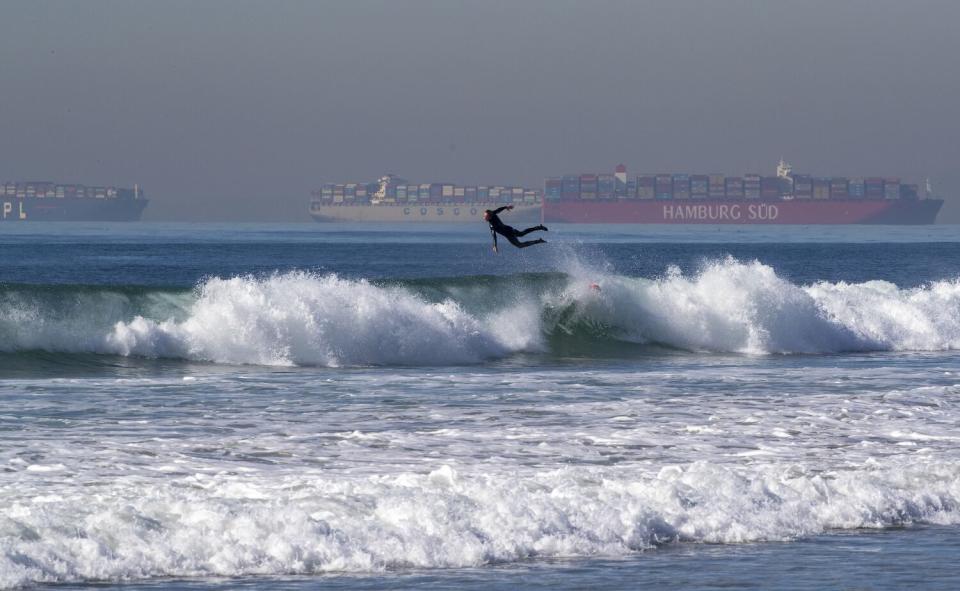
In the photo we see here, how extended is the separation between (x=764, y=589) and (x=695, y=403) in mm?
9273

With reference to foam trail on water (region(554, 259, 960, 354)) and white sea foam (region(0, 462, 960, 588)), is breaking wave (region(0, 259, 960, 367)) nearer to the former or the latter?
foam trail on water (region(554, 259, 960, 354))

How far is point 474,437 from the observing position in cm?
1549

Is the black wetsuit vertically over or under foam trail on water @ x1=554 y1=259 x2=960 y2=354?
over

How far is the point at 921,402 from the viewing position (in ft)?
62.1

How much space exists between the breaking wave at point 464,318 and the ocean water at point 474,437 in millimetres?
81

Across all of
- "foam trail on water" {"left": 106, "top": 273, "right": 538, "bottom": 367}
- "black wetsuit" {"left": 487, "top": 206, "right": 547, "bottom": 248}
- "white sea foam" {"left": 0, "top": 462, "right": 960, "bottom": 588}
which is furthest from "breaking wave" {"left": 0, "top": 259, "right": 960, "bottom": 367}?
"white sea foam" {"left": 0, "top": 462, "right": 960, "bottom": 588}

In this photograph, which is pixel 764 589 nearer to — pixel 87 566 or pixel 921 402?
pixel 87 566

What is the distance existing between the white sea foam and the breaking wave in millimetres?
13755

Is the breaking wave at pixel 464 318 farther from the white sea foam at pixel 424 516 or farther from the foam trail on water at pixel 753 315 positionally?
the white sea foam at pixel 424 516

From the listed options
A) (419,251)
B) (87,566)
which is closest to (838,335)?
(87,566)

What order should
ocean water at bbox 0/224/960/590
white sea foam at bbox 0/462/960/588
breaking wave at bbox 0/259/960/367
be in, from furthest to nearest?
breaking wave at bbox 0/259/960/367, ocean water at bbox 0/224/960/590, white sea foam at bbox 0/462/960/588

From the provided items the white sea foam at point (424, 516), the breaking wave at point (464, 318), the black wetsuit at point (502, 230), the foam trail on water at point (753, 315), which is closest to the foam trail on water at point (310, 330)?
the breaking wave at point (464, 318)

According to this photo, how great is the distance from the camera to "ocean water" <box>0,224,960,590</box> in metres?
10.4

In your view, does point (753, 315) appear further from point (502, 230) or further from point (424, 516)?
point (424, 516)
